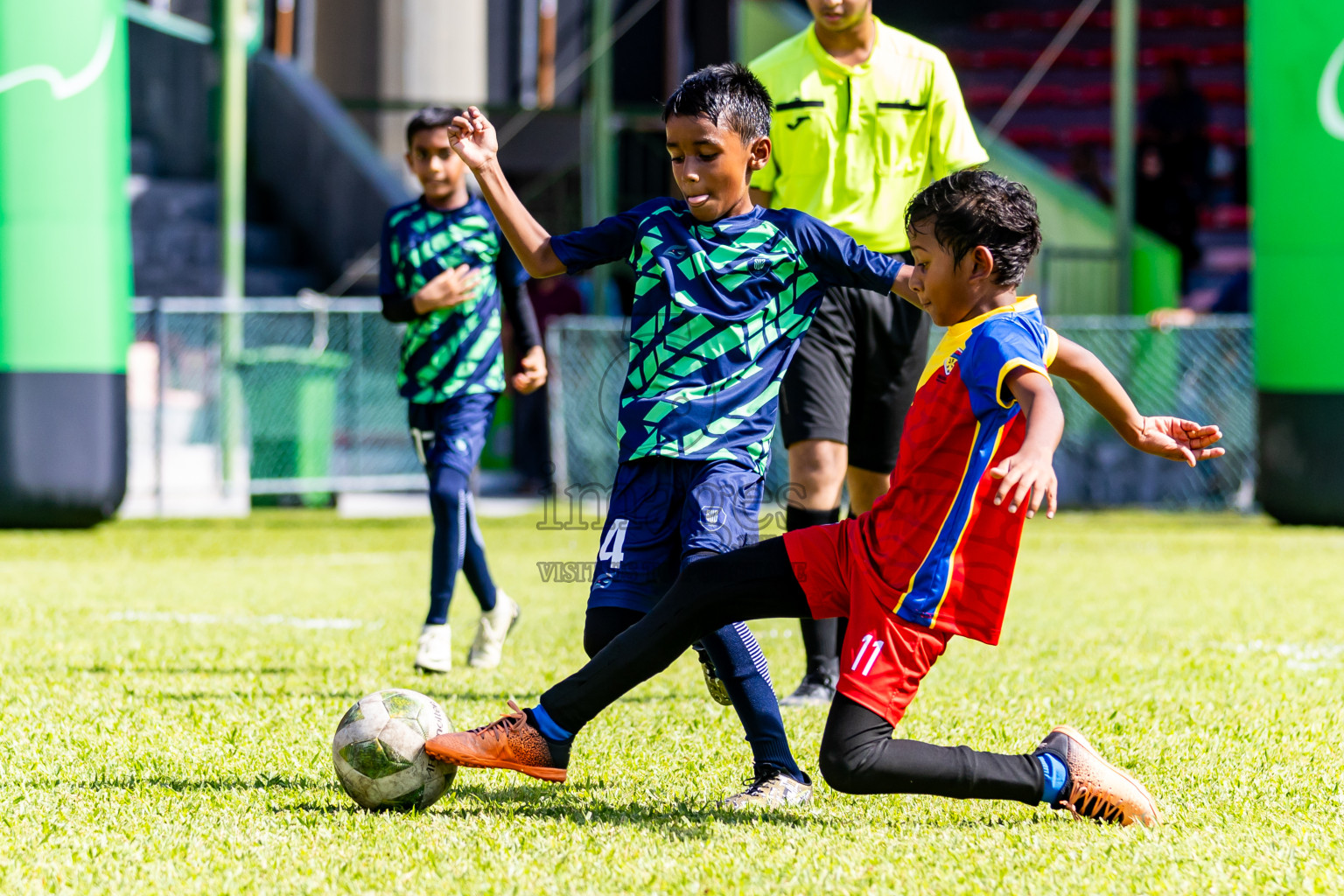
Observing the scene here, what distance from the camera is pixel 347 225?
17438mm

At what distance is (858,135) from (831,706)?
226 cm

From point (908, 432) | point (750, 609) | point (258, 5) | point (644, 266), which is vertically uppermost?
point (258, 5)

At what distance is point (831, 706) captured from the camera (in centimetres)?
333

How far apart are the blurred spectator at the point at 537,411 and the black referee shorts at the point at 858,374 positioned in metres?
8.95

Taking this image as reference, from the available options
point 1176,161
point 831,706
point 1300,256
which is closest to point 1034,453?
point 831,706

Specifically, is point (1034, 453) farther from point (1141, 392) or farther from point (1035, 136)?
point (1035, 136)

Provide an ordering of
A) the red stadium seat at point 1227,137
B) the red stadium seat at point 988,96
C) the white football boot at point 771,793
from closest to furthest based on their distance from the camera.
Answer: the white football boot at point 771,793 < the red stadium seat at point 1227,137 < the red stadium seat at point 988,96

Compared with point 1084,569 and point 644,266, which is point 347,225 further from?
point 644,266

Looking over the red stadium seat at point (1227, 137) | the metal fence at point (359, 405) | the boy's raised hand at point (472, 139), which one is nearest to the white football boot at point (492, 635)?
the boy's raised hand at point (472, 139)

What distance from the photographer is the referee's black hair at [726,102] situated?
145 inches

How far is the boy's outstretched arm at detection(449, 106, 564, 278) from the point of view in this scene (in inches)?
146

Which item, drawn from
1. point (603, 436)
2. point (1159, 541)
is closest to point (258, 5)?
point (603, 436)

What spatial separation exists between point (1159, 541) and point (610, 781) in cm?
749

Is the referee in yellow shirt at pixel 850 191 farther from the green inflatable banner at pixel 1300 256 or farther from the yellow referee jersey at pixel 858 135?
the green inflatable banner at pixel 1300 256
